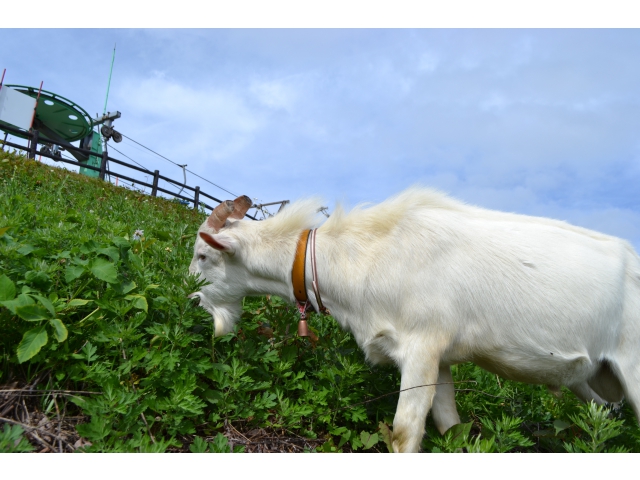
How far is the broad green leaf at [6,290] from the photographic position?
265 centimetres

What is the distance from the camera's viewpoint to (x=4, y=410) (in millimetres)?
2586

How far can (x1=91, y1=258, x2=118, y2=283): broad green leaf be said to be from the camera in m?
3.08

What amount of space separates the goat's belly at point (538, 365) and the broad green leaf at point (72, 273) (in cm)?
273

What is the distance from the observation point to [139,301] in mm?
3129

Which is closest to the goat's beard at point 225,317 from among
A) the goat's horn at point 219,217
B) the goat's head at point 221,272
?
the goat's head at point 221,272

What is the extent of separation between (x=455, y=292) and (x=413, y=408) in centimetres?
80

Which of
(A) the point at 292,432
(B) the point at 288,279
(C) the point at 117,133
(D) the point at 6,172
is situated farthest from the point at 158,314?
(C) the point at 117,133

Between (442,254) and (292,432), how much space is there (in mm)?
1611

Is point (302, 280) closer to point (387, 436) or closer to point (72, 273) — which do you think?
point (387, 436)

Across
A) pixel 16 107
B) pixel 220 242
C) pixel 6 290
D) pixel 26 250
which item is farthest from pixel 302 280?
pixel 16 107

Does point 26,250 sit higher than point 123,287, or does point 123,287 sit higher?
point 26,250

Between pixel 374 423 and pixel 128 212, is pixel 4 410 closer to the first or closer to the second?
pixel 374 423

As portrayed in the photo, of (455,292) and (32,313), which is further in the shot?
(455,292)

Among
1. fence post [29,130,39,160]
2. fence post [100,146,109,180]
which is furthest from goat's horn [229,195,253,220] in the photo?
fence post [100,146,109,180]
